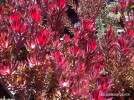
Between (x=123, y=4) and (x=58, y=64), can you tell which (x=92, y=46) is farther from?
(x=123, y=4)

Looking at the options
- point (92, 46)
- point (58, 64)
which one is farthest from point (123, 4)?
point (58, 64)

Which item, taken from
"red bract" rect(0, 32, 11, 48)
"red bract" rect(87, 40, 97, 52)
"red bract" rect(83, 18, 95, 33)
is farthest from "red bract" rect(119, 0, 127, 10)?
"red bract" rect(0, 32, 11, 48)

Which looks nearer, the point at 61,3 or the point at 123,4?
the point at 61,3

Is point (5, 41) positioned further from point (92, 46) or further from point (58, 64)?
point (92, 46)

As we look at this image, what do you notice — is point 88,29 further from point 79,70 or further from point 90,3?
point 90,3

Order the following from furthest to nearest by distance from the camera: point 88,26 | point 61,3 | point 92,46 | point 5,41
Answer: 1. point 61,3
2. point 88,26
3. point 92,46
4. point 5,41

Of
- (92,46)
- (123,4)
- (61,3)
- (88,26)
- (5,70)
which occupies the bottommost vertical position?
(5,70)

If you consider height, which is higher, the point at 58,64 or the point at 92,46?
the point at 92,46

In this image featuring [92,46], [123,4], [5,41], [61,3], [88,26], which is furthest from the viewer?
[123,4]

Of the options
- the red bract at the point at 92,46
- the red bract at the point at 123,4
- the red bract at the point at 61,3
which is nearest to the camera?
the red bract at the point at 92,46

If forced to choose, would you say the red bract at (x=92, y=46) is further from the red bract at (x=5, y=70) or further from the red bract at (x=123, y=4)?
the red bract at (x=123, y=4)

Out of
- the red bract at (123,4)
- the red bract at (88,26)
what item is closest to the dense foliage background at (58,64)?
the red bract at (88,26)

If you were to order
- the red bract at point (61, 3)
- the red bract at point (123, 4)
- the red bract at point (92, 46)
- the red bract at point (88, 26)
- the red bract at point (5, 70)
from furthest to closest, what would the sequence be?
the red bract at point (123, 4), the red bract at point (61, 3), the red bract at point (88, 26), the red bract at point (92, 46), the red bract at point (5, 70)

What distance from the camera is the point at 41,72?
2129 mm
